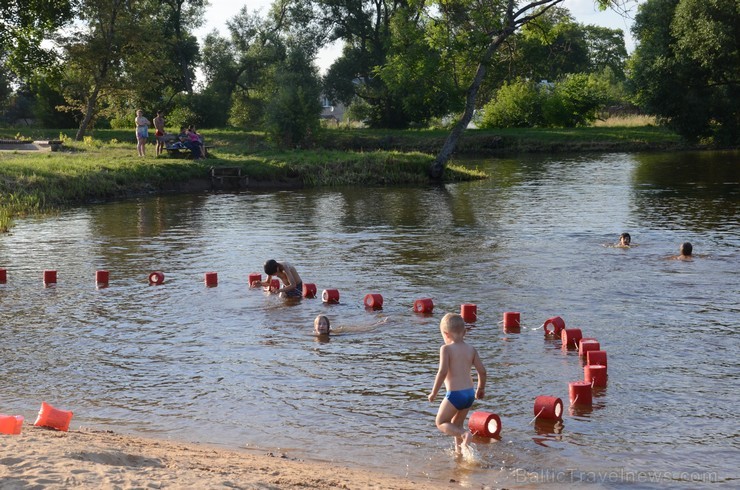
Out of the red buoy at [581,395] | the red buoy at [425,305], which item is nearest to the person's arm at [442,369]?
the red buoy at [581,395]

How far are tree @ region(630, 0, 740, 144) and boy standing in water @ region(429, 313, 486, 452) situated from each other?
4589 cm

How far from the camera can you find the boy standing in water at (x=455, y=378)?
916cm

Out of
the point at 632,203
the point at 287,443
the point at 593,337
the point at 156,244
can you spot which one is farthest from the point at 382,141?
the point at 287,443

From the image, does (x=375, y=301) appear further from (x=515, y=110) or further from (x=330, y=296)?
(x=515, y=110)

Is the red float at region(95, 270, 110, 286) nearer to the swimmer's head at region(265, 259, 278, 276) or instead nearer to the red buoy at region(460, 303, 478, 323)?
the swimmer's head at region(265, 259, 278, 276)

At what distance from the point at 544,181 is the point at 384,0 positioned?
41716 mm

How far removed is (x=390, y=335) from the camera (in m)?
13.9

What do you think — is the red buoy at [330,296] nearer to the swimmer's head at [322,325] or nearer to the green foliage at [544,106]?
the swimmer's head at [322,325]

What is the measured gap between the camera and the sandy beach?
700 cm

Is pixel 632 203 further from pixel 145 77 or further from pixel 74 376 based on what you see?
pixel 145 77

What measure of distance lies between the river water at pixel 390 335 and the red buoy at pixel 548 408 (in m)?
0.12

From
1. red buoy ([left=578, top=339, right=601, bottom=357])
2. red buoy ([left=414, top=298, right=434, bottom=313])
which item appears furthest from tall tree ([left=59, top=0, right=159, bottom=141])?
red buoy ([left=578, top=339, right=601, bottom=357])

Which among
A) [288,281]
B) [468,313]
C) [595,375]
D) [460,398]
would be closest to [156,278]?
[288,281]

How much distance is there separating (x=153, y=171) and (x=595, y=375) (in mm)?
27194
